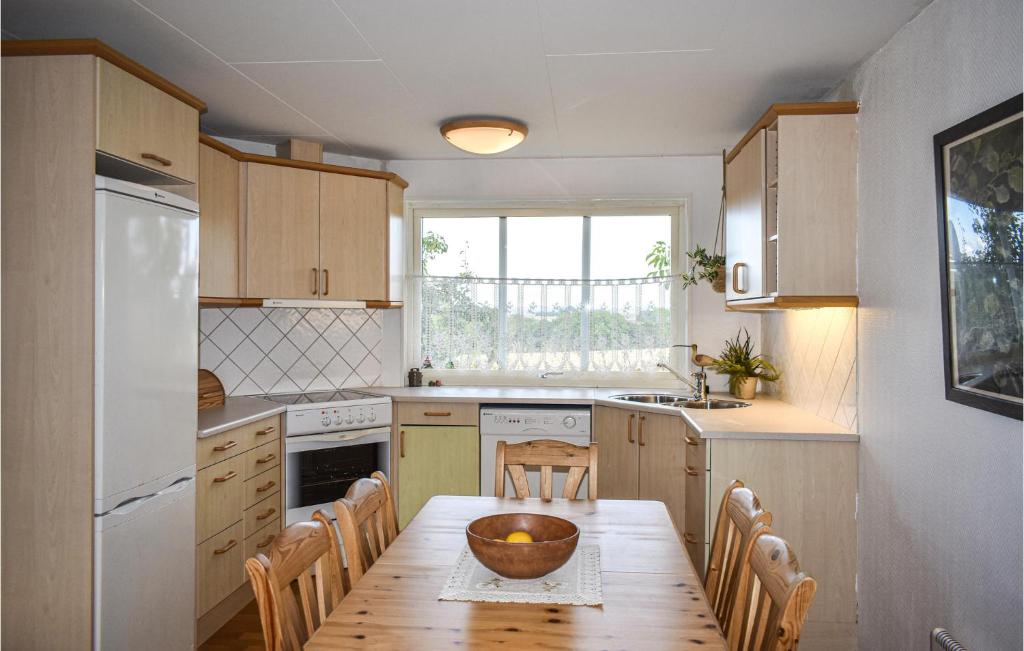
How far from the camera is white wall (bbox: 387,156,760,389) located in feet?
13.9

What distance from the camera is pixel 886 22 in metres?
2.35

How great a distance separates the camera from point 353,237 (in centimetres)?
394

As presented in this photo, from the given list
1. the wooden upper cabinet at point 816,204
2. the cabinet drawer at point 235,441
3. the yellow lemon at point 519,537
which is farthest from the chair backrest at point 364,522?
the wooden upper cabinet at point 816,204

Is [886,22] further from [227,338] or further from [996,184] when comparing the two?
[227,338]

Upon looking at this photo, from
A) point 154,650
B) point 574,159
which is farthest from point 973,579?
point 574,159

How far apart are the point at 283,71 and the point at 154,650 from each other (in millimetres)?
2206

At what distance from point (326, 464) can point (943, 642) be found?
9.07 feet

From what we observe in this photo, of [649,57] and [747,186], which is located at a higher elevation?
[649,57]

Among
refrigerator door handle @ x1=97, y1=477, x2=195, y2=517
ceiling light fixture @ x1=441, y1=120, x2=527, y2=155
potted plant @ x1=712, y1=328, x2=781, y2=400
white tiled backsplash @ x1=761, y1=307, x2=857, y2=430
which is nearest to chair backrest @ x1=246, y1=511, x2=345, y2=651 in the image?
refrigerator door handle @ x1=97, y1=477, x2=195, y2=517

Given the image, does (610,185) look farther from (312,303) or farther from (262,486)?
(262,486)

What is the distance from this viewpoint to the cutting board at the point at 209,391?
11.6 ft

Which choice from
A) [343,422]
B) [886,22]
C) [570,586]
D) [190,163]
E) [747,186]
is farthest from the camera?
[343,422]

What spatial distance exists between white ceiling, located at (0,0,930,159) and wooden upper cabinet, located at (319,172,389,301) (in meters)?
0.33

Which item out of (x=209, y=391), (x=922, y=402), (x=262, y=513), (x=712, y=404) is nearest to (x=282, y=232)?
(x=209, y=391)
